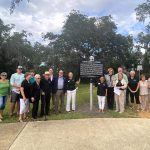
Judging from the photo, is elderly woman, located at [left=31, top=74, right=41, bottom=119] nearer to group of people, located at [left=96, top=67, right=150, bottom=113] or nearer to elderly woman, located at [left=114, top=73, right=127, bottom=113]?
group of people, located at [left=96, top=67, right=150, bottom=113]

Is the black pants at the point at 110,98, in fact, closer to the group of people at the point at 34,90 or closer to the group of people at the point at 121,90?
the group of people at the point at 121,90

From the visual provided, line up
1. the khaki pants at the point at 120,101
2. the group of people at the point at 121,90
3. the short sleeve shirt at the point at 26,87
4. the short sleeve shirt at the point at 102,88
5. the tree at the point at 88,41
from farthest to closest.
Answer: the tree at the point at 88,41 < the short sleeve shirt at the point at 102,88 < the group of people at the point at 121,90 < the khaki pants at the point at 120,101 < the short sleeve shirt at the point at 26,87

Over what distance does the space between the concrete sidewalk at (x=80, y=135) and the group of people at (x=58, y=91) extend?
1.32 m

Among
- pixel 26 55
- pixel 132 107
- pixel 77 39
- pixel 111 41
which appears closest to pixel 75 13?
pixel 77 39

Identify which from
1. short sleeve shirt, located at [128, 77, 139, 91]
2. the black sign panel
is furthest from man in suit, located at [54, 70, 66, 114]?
short sleeve shirt, located at [128, 77, 139, 91]

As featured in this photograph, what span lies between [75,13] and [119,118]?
44610 millimetres

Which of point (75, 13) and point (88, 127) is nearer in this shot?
point (88, 127)

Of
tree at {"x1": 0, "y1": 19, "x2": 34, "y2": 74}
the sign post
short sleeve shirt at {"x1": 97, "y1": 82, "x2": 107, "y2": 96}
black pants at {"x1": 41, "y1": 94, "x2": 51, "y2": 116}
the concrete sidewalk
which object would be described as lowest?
the concrete sidewalk

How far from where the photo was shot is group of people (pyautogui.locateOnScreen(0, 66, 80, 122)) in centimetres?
1205

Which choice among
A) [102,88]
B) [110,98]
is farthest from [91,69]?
[110,98]

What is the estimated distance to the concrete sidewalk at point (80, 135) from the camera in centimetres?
817

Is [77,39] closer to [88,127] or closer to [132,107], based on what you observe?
[132,107]

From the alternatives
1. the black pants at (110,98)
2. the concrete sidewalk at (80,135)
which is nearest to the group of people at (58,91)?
the black pants at (110,98)

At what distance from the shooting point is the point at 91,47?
56906 mm
